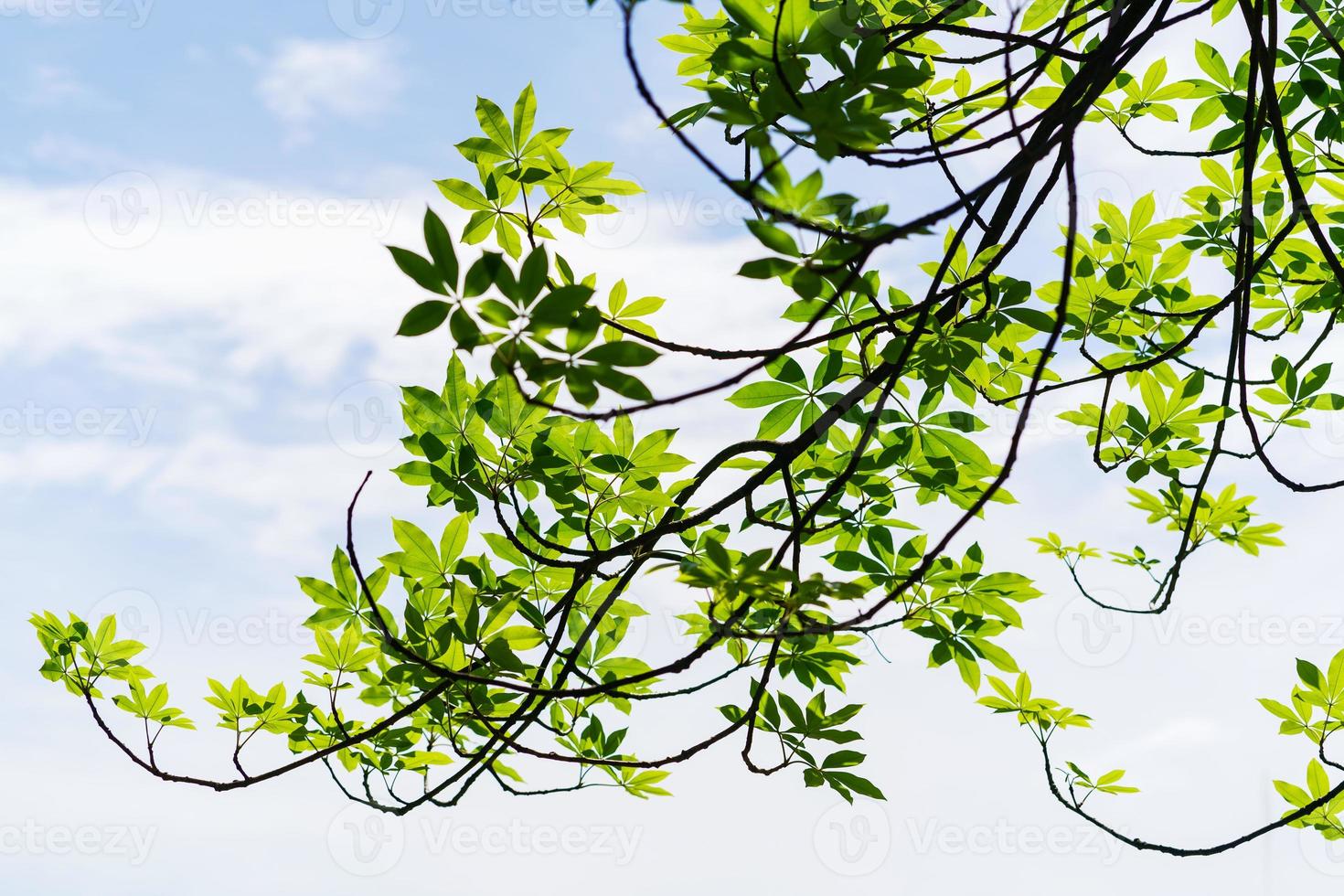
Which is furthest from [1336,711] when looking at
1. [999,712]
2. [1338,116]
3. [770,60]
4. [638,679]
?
[770,60]

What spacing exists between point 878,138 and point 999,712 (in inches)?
86.3

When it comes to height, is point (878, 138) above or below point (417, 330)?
above

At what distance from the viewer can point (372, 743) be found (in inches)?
101

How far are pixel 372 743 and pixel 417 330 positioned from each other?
1617 millimetres

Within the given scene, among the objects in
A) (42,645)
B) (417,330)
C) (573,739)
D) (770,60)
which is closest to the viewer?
(417,330)

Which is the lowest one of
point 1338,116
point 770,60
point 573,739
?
point 573,739

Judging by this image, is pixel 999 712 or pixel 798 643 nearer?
pixel 798 643

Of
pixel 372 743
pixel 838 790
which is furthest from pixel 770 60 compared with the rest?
pixel 372 743

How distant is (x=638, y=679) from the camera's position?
64.1 inches

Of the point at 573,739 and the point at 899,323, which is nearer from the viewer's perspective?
the point at 899,323

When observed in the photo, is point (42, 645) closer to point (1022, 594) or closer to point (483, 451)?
point (483, 451)

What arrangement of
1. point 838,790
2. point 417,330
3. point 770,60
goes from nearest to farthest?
point 417,330, point 770,60, point 838,790

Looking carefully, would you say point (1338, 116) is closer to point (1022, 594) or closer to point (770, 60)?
point (1022, 594)

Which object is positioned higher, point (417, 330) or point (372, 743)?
point (417, 330)
